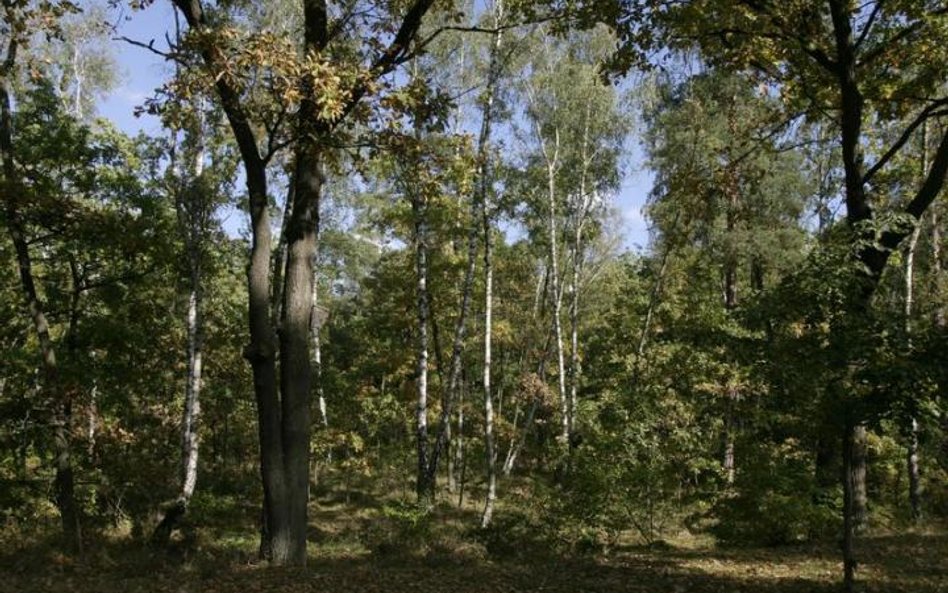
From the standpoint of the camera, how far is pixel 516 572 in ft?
24.4

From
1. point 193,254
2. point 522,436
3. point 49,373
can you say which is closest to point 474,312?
point 522,436

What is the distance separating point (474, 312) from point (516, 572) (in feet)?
54.2

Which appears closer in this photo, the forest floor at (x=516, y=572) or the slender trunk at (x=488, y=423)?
the forest floor at (x=516, y=572)

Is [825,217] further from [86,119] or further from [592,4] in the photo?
[86,119]

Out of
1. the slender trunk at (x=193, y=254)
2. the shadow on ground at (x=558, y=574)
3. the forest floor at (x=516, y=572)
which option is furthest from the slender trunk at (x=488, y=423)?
the slender trunk at (x=193, y=254)

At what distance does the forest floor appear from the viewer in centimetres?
627

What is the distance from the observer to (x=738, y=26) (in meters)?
8.48

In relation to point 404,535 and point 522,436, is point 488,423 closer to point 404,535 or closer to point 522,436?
point 404,535

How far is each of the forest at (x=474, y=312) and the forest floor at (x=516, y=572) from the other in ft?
0.29

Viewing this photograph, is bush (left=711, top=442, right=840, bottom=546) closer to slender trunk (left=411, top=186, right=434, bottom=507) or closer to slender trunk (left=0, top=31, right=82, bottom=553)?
slender trunk (left=411, top=186, right=434, bottom=507)

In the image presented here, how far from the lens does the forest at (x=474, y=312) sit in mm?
6293

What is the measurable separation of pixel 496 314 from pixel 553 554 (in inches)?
577

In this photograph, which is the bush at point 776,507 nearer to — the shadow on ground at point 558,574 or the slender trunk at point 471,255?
the shadow on ground at point 558,574

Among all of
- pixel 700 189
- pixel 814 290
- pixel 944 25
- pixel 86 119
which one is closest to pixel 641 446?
pixel 700 189
